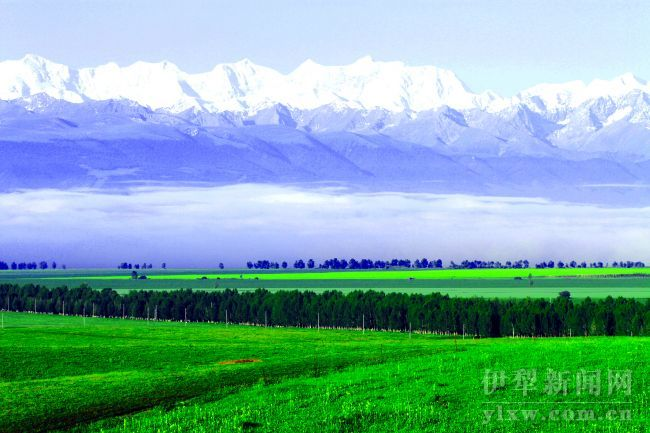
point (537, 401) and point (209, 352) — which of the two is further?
point (209, 352)

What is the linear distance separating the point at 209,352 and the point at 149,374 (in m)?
21.9

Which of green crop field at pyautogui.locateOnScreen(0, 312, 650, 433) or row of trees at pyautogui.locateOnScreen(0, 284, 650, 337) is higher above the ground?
row of trees at pyautogui.locateOnScreen(0, 284, 650, 337)

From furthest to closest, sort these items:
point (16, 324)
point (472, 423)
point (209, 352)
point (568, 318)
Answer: point (16, 324) < point (568, 318) < point (209, 352) < point (472, 423)

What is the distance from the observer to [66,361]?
89.2 m

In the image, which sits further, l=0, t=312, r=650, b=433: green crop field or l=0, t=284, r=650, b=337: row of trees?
l=0, t=284, r=650, b=337: row of trees

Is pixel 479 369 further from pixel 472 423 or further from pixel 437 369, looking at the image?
pixel 472 423

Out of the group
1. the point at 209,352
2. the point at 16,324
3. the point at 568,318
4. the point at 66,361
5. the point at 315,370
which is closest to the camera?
the point at 315,370

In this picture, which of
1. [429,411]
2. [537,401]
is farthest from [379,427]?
[537,401]

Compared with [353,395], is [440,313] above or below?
above

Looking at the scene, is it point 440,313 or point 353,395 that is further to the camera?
point 440,313

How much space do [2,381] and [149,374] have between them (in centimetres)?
1174

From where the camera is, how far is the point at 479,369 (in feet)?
213

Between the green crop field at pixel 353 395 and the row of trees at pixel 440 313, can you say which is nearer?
the green crop field at pixel 353 395

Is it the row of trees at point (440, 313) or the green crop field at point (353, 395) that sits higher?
the row of trees at point (440, 313)
